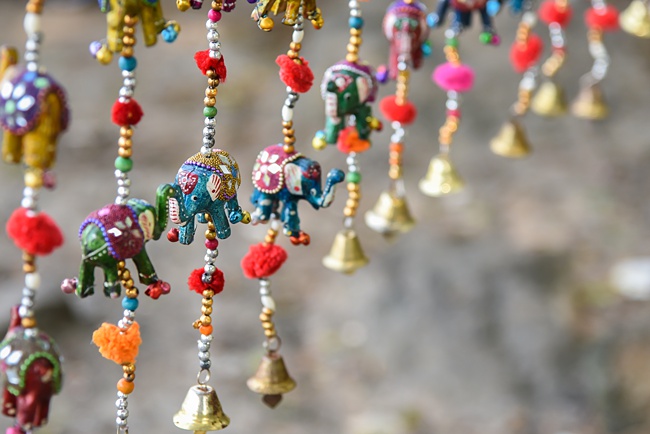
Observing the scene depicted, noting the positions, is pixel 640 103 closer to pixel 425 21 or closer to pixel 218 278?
pixel 425 21

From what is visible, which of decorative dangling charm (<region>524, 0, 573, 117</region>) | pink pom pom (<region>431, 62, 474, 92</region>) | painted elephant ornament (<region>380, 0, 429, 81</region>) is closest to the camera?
painted elephant ornament (<region>380, 0, 429, 81</region>)

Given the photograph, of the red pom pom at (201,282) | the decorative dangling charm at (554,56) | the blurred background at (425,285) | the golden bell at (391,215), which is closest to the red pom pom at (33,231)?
the red pom pom at (201,282)

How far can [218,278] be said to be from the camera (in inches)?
39.2

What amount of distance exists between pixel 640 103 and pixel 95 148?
254 centimetres

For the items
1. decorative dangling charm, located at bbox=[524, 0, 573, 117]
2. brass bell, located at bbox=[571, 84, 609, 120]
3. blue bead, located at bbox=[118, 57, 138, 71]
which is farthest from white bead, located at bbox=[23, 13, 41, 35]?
brass bell, located at bbox=[571, 84, 609, 120]

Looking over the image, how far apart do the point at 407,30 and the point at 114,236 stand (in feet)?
1.84

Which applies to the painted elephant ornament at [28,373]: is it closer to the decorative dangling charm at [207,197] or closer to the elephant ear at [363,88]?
the decorative dangling charm at [207,197]

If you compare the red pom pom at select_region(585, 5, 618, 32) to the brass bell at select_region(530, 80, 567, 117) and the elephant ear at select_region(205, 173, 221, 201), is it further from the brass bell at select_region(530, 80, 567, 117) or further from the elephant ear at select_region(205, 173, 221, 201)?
the elephant ear at select_region(205, 173, 221, 201)

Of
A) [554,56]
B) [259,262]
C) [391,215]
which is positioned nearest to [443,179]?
[391,215]

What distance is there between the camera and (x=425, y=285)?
2920 mm

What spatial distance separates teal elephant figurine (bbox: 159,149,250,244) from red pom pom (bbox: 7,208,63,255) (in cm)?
16

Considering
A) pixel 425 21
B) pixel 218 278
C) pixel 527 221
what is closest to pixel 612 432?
pixel 527 221

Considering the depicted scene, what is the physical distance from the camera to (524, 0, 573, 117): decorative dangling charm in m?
1.57

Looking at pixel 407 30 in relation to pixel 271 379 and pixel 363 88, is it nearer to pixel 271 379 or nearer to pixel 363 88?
pixel 363 88
